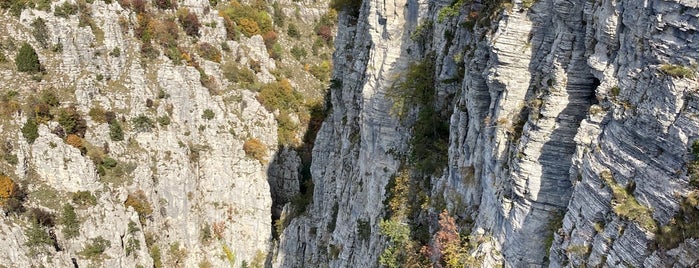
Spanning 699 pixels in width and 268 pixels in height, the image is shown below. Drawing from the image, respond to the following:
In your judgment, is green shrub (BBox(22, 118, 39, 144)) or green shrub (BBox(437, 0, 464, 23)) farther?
green shrub (BBox(22, 118, 39, 144))

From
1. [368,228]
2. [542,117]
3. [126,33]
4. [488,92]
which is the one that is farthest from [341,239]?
[126,33]

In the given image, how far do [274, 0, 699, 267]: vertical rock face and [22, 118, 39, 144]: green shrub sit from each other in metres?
34.4

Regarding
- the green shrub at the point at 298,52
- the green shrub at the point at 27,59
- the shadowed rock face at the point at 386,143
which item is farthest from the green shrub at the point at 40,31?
the green shrub at the point at 298,52

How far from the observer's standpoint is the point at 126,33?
50.3 m

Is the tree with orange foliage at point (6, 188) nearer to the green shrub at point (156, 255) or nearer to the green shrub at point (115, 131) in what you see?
the green shrub at point (115, 131)

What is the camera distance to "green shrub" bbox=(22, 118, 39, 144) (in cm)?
4318

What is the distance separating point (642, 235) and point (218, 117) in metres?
45.6

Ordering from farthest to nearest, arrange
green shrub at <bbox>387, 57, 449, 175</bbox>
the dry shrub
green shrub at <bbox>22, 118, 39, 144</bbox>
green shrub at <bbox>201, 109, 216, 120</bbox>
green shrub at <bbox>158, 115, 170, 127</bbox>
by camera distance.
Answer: the dry shrub
green shrub at <bbox>201, 109, 216, 120</bbox>
green shrub at <bbox>158, 115, 170, 127</bbox>
green shrub at <bbox>22, 118, 39, 144</bbox>
green shrub at <bbox>387, 57, 449, 175</bbox>

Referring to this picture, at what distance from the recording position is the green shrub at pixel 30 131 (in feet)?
142

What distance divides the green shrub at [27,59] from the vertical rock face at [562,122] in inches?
1442

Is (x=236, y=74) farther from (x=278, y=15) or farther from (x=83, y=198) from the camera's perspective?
(x=83, y=198)

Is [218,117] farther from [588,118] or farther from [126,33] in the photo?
[588,118]

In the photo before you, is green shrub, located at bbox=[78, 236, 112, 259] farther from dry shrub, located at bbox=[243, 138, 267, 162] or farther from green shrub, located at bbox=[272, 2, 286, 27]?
green shrub, located at bbox=[272, 2, 286, 27]

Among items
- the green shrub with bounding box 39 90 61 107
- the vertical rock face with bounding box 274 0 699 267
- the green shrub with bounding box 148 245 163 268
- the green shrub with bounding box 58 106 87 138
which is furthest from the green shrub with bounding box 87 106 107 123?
the vertical rock face with bounding box 274 0 699 267
